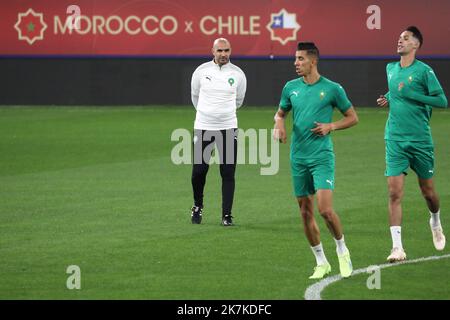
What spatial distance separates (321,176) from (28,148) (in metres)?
13.6

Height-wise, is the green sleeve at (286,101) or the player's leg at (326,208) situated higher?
the green sleeve at (286,101)

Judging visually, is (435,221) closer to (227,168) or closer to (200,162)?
(227,168)

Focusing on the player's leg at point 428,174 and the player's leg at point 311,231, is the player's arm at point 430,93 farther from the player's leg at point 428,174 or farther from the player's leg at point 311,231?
the player's leg at point 311,231

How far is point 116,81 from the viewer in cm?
3272

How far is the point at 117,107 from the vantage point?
32.8 meters

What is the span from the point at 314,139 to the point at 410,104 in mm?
1695

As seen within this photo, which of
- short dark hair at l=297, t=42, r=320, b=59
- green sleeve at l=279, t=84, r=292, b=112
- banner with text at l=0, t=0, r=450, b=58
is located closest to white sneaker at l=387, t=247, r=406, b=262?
green sleeve at l=279, t=84, r=292, b=112

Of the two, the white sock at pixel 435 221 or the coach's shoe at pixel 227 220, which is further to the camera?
the coach's shoe at pixel 227 220

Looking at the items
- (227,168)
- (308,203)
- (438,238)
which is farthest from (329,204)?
(227,168)

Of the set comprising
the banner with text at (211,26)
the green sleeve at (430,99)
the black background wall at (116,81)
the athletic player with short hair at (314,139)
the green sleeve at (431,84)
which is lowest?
the athletic player with short hair at (314,139)

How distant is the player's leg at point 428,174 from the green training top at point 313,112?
154cm

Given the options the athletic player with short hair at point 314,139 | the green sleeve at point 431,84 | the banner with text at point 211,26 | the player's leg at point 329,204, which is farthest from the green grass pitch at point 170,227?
the banner with text at point 211,26

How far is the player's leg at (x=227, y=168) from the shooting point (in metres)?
14.2
